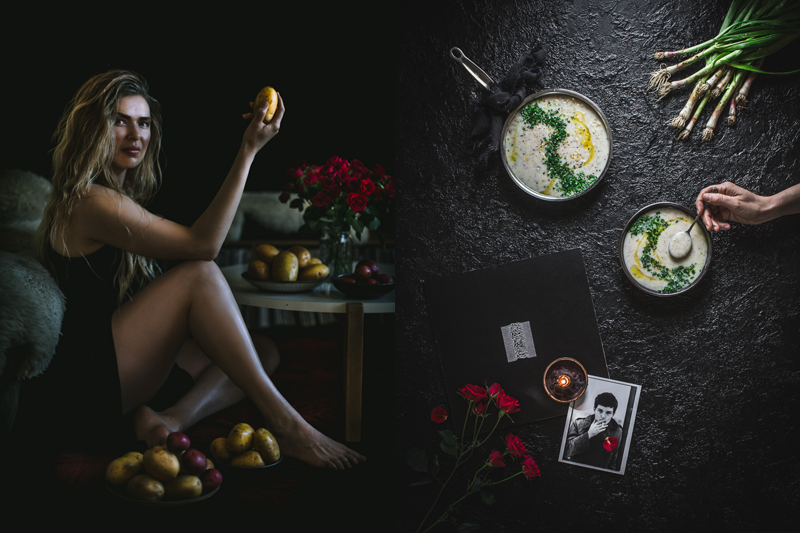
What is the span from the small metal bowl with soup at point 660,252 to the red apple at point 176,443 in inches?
53.0

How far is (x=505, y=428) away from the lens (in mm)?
1475

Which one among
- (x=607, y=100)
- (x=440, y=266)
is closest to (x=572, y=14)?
(x=607, y=100)

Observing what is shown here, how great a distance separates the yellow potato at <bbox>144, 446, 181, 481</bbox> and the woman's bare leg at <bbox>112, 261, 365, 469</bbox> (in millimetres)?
261

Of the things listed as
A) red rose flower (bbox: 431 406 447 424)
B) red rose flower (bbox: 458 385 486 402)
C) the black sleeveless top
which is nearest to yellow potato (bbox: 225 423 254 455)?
the black sleeveless top

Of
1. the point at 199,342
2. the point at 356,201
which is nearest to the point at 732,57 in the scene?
the point at 356,201

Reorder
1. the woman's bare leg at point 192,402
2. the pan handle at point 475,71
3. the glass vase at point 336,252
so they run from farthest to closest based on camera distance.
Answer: the glass vase at point 336,252 < the woman's bare leg at point 192,402 < the pan handle at point 475,71

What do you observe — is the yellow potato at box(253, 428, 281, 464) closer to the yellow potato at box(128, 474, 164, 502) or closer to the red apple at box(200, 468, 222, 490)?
the red apple at box(200, 468, 222, 490)

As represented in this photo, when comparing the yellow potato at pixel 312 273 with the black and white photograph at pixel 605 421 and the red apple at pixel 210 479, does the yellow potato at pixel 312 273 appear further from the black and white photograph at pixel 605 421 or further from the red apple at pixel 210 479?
the black and white photograph at pixel 605 421

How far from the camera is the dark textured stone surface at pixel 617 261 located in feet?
4.60

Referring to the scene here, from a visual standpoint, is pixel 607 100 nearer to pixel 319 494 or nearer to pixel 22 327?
pixel 319 494

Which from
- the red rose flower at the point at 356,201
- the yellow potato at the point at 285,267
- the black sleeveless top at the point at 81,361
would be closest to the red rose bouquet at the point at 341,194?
the red rose flower at the point at 356,201

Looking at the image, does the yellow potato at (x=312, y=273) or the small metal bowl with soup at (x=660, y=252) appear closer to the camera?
the small metal bowl with soup at (x=660, y=252)

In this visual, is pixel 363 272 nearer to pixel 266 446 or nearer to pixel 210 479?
pixel 266 446

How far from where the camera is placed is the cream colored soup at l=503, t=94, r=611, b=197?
138cm
